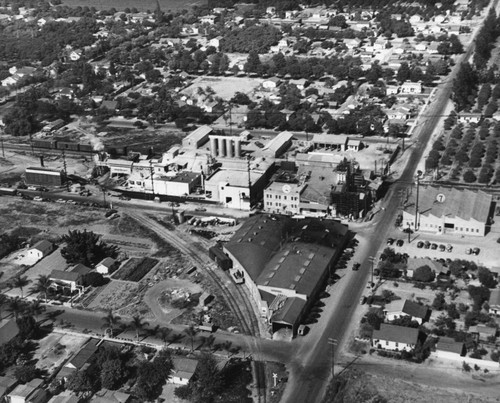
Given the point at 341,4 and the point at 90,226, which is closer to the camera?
the point at 90,226

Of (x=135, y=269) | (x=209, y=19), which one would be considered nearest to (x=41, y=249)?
(x=135, y=269)

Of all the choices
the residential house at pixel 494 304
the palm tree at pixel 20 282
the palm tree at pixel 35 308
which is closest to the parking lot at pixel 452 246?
the residential house at pixel 494 304

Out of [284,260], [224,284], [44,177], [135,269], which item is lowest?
[44,177]

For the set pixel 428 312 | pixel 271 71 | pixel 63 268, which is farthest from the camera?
pixel 271 71

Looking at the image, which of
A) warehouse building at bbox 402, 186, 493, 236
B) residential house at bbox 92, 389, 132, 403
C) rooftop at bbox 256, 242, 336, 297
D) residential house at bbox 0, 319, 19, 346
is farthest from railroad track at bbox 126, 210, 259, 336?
warehouse building at bbox 402, 186, 493, 236

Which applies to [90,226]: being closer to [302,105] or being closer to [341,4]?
[302,105]

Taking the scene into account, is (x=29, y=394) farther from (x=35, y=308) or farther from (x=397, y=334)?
(x=397, y=334)

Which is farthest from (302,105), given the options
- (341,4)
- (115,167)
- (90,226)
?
(341,4)

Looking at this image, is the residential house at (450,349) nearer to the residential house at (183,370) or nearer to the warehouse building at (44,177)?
the residential house at (183,370)
